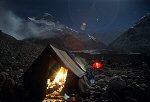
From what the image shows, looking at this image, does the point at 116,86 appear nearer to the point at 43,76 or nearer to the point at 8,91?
the point at 43,76

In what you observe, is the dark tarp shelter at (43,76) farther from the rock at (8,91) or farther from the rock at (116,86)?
the rock at (116,86)

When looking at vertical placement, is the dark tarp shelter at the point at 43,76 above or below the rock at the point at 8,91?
above

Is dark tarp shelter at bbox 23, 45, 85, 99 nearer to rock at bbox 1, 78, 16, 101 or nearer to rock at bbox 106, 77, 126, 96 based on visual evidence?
rock at bbox 1, 78, 16, 101

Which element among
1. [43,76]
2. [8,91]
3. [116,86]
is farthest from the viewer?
[43,76]

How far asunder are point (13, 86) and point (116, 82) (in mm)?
7415

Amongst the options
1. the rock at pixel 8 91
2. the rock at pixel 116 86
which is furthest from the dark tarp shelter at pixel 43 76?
the rock at pixel 116 86

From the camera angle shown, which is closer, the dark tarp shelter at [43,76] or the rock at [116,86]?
the rock at [116,86]

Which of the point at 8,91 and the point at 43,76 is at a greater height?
the point at 43,76

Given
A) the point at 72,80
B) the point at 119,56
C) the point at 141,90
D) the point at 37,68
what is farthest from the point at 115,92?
the point at 119,56

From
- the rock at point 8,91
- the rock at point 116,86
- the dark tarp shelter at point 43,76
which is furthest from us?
the dark tarp shelter at point 43,76

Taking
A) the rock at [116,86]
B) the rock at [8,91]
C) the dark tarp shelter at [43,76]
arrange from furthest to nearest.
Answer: the dark tarp shelter at [43,76] → the rock at [116,86] → the rock at [8,91]

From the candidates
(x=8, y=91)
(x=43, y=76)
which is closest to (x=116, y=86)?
(x=43, y=76)

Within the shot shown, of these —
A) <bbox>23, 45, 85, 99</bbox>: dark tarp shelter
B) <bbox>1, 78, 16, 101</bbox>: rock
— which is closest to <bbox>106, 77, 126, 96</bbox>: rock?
<bbox>23, 45, 85, 99</bbox>: dark tarp shelter

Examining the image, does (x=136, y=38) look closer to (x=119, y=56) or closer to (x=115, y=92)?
(x=119, y=56)
